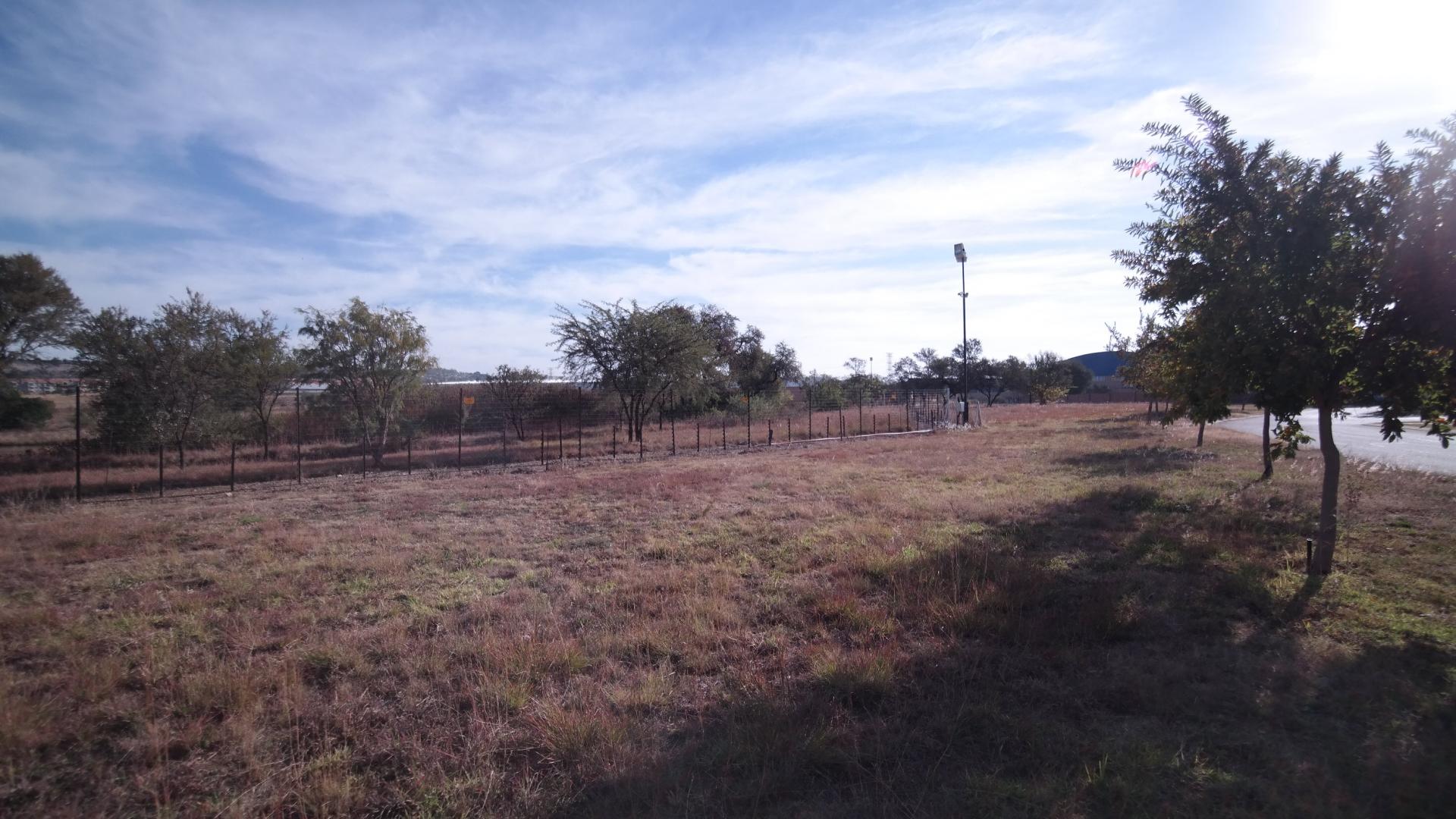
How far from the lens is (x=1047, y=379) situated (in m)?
73.3

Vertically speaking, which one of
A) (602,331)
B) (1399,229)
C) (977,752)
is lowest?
(977,752)

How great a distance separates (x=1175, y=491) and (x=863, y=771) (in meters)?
11.2

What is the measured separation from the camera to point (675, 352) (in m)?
29.4

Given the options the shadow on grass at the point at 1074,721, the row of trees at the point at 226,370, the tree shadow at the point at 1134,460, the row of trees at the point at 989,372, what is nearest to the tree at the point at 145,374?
the row of trees at the point at 226,370

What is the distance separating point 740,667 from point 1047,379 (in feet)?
251

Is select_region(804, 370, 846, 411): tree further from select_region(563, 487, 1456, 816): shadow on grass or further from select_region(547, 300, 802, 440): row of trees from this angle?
select_region(563, 487, 1456, 816): shadow on grass

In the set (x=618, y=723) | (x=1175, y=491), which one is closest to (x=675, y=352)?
(x=1175, y=491)

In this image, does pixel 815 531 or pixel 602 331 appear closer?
pixel 815 531

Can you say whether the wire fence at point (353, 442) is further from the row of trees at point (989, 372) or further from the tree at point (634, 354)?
the row of trees at point (989, 372)

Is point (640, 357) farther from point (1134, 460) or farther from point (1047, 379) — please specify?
point (1047, 379)

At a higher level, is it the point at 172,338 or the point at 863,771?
the point at 172,338

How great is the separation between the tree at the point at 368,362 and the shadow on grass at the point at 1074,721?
1902cm

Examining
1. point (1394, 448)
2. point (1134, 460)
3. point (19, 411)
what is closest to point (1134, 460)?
point (1134, 460)

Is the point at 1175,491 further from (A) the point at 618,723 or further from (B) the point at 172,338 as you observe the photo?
(B) the point at 172,338
